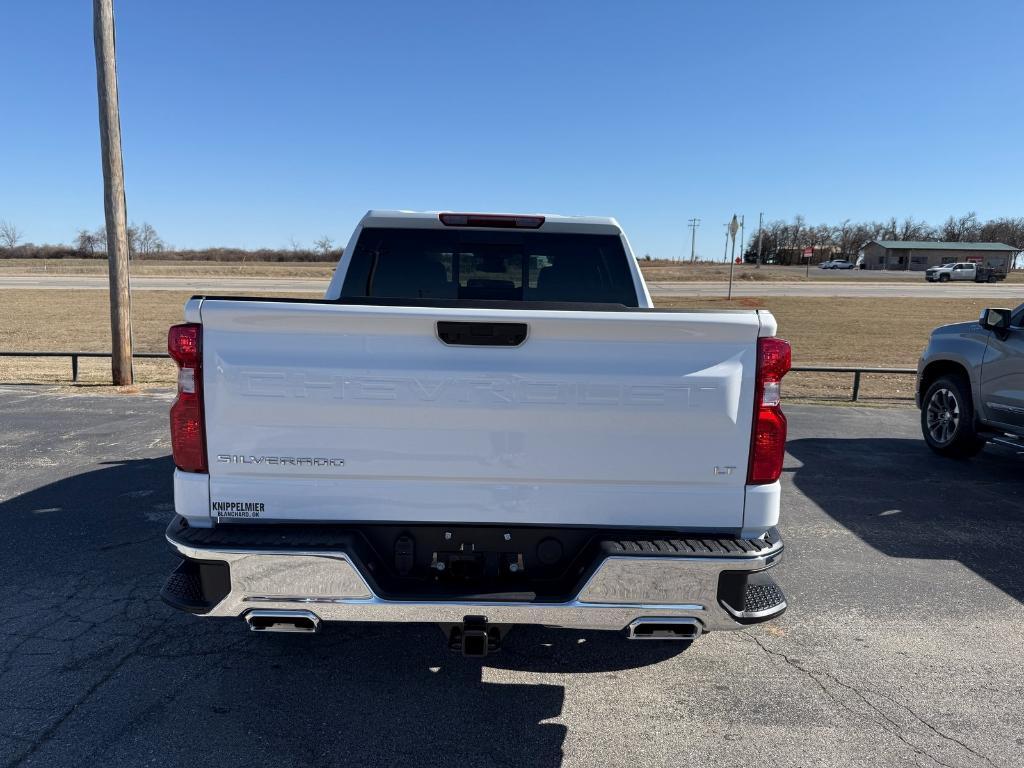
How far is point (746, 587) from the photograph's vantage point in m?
2.56

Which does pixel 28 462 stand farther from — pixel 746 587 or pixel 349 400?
pixel 746 587

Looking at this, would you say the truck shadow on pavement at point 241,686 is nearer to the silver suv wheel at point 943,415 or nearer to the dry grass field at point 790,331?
the dry grass field at point 790,331

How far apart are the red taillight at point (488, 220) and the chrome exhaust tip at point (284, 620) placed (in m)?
2.24

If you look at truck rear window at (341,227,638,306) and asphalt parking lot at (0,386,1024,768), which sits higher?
truck rear window at (341,227,638,306)

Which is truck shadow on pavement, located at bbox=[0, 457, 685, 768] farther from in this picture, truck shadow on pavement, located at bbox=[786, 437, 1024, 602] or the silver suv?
the silver suv

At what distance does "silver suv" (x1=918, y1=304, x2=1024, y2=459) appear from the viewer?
20.7 feet

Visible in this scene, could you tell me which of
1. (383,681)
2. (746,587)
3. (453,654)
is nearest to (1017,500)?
(746,587)

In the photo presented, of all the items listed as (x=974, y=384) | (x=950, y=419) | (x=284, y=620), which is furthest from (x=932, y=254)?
(x=284, y=620)

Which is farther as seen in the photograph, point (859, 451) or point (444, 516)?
point (859, 451)

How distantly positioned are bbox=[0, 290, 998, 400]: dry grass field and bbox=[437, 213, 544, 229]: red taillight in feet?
3.92

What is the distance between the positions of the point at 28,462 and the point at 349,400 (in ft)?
18.2

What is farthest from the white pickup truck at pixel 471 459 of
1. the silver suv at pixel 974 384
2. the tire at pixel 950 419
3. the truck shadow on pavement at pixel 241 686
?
the tire at pixel 950 419

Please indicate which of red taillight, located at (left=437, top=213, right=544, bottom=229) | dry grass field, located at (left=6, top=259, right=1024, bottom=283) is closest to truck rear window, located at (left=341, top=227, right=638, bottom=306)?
red taillight, located at (left=437, top=213, right=544, bottom=229)

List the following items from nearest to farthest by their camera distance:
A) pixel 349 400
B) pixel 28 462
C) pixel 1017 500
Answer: pixel 349 400 < pixel 1017 500 < pixel 28 462
